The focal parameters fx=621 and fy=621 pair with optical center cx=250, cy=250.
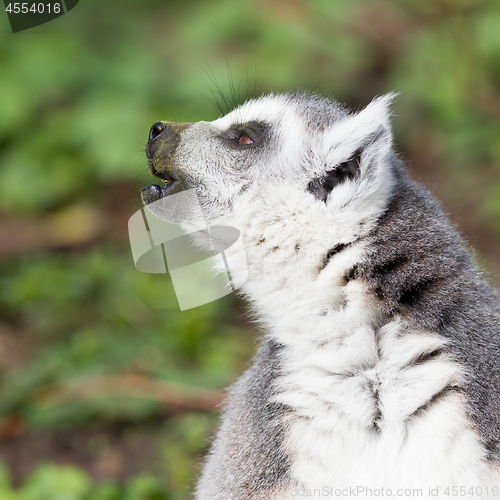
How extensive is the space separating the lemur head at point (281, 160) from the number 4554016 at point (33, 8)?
7.39 ft

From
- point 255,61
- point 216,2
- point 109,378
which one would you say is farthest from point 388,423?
point 216,2

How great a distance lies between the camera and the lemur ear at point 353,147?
1932mm

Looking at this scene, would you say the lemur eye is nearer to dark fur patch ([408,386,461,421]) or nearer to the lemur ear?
the lemur ear

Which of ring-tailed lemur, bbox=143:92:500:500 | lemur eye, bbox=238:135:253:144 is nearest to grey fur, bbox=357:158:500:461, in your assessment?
ring-tailed lemur, bbox=143:92:500:500

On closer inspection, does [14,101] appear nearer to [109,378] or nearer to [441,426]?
[109,378]

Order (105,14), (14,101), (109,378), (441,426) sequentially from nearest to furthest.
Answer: (441,426), (109,378), (14,101), (105,14)

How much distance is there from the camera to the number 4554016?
4.01 meters

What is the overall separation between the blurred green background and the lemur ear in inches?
60.0

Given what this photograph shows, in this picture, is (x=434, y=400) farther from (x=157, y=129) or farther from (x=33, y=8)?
(x=33, y=8)

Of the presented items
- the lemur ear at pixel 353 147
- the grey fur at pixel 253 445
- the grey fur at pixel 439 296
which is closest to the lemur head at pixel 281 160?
the lemur ear at pixel 353 147

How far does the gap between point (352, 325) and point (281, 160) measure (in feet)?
2.07

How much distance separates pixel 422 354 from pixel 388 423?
0.74 ft

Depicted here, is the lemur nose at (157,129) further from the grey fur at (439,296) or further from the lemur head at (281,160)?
the grey fur at (439,296)

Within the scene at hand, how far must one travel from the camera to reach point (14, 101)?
5.21 meters
